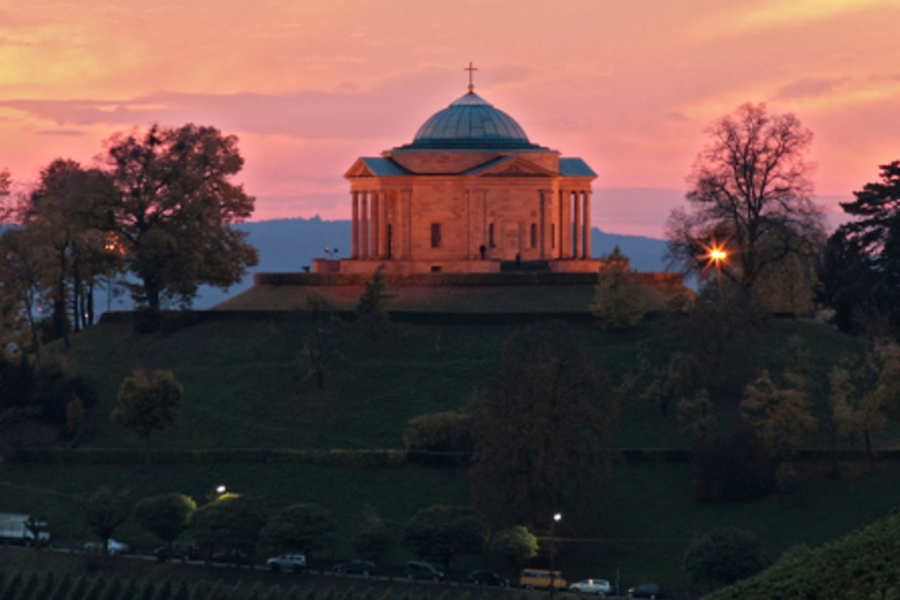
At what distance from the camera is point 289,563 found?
8425cm

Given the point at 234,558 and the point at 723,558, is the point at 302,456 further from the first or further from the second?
the point at 723,558

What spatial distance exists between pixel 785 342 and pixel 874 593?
211 ft

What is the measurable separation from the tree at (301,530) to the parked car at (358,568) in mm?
1265

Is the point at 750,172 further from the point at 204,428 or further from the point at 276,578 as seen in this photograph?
the point at 276,578

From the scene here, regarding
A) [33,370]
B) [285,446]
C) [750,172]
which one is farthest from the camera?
[750,172]

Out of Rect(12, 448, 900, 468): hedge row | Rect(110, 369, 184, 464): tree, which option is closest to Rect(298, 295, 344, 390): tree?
Rect(12, 448, 900, 468): hedge row

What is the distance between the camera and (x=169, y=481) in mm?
95812

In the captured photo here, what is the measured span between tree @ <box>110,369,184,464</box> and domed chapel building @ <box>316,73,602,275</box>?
33349 millimetres

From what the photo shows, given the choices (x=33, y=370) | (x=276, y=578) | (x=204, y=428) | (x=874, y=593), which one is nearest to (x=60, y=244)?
(x=33, y=370)

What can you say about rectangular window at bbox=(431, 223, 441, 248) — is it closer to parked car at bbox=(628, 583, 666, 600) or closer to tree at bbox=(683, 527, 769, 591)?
tree at bbox=(683, 527, 769, 591)

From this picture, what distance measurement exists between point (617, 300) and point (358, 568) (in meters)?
34.5

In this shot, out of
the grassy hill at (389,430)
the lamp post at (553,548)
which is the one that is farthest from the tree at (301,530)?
the lamp post at (553,548)

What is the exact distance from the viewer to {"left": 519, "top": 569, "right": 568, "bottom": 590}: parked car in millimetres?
79688

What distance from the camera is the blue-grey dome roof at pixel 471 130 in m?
133
